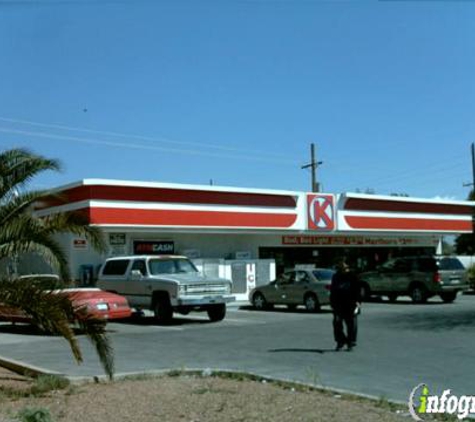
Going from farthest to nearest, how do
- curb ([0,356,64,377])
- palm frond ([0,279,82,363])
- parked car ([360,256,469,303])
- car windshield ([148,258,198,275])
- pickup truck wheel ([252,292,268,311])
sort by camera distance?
1. parked car ([360,256,469,303])
2. pickup truck wheel ([252,292,268,311])
3. car windshield ([148,258,198,275])
4. curb ([0,356,64,377])
5. palm frond ([0,279,82,363])

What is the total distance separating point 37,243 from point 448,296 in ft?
66.7

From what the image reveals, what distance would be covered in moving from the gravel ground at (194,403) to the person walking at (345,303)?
12.9 ft

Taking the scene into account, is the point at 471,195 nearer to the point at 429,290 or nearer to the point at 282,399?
the point at 429,290

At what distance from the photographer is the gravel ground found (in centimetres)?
771

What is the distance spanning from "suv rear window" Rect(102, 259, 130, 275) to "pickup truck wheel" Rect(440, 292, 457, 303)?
489 inches

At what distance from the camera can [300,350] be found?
13.9 m

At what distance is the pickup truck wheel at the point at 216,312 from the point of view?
862 inches

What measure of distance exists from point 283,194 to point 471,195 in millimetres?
38800

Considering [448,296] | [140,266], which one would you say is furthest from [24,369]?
[448,296]

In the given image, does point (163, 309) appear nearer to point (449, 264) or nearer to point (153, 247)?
point (153, 247)

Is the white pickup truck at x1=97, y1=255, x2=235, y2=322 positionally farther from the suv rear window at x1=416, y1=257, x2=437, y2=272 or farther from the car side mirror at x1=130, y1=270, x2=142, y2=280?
the suv rear window at x1=416, y1=257, x2=437, y2=272

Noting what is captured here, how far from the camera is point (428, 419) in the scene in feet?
24.4

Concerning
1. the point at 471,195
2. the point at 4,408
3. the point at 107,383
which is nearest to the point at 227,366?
the point at 107,383

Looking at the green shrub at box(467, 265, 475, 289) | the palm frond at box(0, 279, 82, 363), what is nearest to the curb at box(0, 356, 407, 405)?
the palm frond at box(0, 279, 82, 363)
